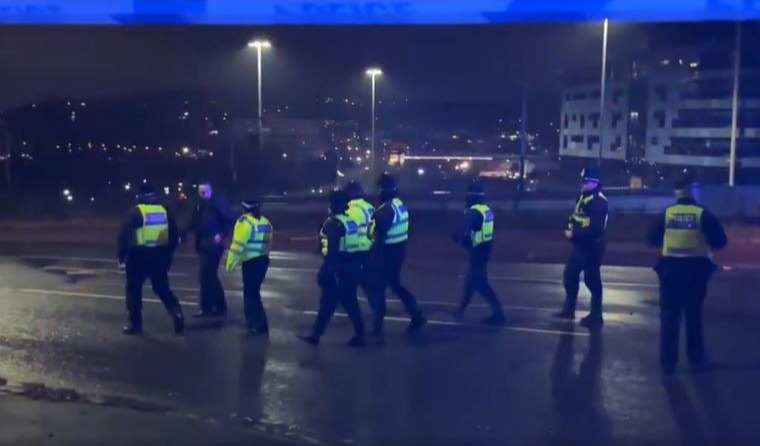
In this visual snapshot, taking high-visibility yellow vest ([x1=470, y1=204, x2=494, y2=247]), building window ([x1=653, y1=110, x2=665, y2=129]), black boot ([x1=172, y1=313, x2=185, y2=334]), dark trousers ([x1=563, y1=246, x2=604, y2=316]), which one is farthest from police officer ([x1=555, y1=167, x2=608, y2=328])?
building window ([x1=653, y1=110, x2=665, y2=129])

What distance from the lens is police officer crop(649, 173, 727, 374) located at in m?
9.26

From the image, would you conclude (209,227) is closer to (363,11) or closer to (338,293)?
(338,293)

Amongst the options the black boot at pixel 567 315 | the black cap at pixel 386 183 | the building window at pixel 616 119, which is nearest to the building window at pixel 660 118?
the building window at pixel 616 119

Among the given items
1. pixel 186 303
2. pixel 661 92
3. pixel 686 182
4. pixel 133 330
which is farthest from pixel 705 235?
pixel 661 92

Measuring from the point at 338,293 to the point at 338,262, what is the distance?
0.34 metres

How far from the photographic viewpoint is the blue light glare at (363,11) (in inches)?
497

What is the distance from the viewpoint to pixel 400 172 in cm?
4662

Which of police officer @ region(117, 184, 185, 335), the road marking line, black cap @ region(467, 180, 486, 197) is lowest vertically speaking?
the road marking line

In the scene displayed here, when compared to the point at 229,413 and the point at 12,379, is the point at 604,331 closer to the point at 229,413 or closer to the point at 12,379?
the point at 229,413

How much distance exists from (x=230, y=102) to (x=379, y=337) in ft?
132

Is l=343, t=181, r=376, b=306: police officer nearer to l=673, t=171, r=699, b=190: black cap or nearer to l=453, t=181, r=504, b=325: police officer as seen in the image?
l=453, t=181, r=504, b=325: police officer

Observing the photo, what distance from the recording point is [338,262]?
10.5m

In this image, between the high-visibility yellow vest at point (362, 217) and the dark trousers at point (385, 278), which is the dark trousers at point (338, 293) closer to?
the high-visibility yellow vest at point (362, 217)

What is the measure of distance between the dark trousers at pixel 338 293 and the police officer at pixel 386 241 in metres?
0.69
